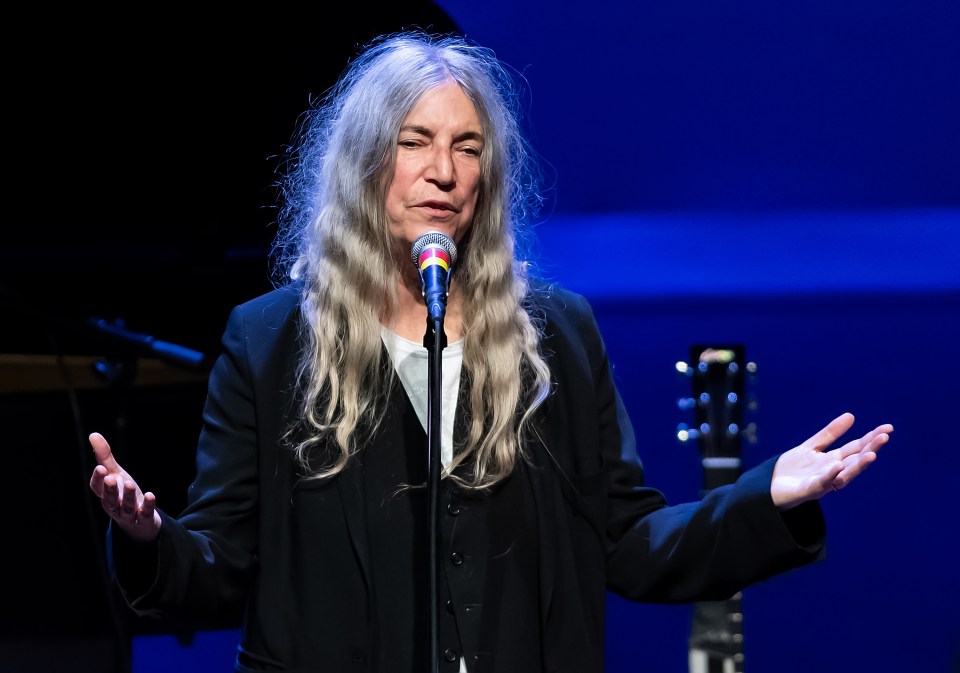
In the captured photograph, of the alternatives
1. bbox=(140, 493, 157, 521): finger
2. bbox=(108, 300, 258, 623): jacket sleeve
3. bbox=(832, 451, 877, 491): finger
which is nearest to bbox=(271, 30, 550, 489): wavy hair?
bbox=(108, 300, 258, 623): jacket sleeve

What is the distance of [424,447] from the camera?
198 centimetres

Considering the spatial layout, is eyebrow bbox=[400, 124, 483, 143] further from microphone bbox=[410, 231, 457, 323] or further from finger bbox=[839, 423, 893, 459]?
finger bbox=[839, 423, 893, 459]

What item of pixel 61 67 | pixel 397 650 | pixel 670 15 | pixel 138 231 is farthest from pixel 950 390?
pixel 61 67

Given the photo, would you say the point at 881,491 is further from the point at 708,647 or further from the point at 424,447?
the point at 424,447

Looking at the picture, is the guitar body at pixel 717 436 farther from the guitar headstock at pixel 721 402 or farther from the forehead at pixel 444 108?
the forehead at pixel 444 108

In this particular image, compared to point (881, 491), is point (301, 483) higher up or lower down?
lower down

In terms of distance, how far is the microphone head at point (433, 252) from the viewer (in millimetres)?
1651

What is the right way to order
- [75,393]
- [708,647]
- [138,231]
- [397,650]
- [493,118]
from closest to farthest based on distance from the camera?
[397,650] → [493,118] → [708,647] → [75,393] → [138,231]

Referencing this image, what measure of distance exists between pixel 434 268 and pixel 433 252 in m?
0.05

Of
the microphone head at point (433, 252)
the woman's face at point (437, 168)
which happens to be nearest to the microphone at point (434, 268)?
the microphone head at point (433, 252)

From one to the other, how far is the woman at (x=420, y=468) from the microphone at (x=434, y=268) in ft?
1.08

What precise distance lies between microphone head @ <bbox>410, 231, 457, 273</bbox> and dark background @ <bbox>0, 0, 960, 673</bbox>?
1525 mm

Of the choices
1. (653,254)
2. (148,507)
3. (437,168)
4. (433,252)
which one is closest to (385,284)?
(437,168)

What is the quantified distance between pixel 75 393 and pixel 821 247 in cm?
213
